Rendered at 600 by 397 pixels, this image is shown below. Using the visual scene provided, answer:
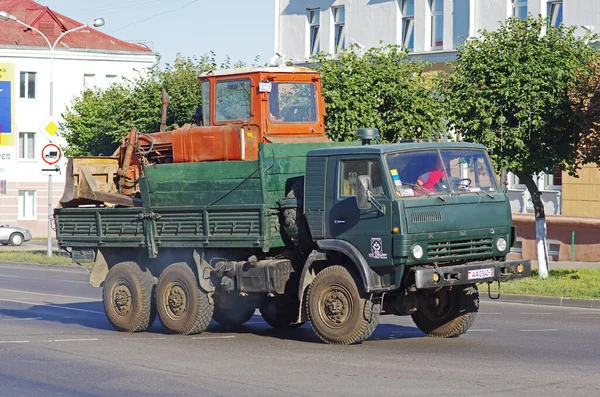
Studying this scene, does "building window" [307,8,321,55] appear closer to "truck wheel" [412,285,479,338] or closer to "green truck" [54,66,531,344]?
"green truck" [54,66,531,344]

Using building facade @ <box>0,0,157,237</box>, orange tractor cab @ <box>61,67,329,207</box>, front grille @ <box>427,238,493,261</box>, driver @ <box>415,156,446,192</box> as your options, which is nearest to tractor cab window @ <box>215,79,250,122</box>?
orange tractor cab @ <box>61,67,329,207</box>

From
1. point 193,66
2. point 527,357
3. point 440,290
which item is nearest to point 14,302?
point 440,290

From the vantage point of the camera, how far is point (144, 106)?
38.8 m

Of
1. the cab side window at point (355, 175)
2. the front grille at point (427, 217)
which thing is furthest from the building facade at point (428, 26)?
the front grille at point (427, 217)

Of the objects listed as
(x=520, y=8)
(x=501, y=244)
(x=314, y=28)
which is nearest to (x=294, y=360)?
(x=501, y=244)

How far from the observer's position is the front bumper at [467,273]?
1304 cm

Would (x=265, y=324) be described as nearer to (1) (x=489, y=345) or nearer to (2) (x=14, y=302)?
(1) (x=489, y=345)

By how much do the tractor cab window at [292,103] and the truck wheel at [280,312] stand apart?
8.19 feet

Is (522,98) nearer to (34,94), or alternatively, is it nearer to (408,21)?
(408,21)

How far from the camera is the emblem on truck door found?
43.5 ft

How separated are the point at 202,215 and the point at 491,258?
371 cm

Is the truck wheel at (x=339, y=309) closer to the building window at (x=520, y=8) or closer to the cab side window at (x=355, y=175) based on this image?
the cab side window at (x=355, y=175)

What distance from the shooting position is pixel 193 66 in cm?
3956

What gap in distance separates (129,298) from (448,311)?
14.5ft
